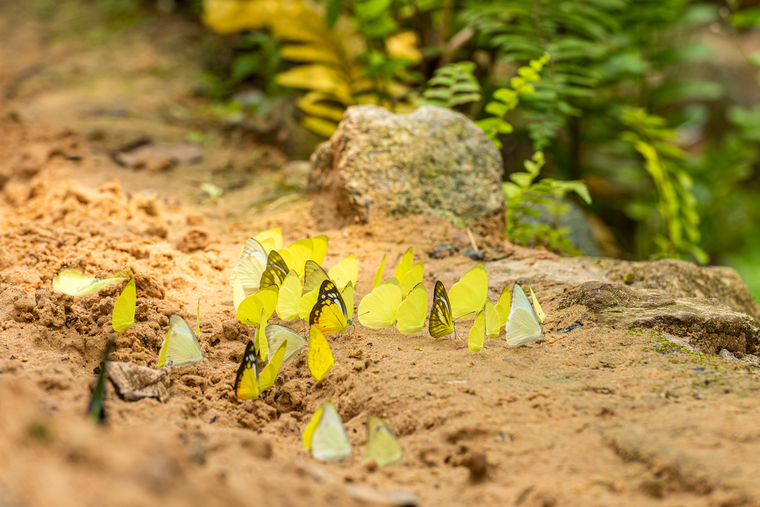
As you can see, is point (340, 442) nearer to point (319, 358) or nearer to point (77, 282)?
point (319, 358)

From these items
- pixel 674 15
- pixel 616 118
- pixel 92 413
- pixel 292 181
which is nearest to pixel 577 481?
pixel 92 413

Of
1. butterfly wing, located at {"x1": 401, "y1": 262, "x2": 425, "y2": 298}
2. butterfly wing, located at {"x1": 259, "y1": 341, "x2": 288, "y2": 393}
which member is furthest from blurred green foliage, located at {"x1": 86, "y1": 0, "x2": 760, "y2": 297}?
butterfly wing, located at {"x1": 259, "y1": 341, "x2": 288, "y2": 393}

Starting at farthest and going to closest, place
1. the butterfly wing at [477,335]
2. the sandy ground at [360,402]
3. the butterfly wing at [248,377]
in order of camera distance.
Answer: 1. the butterfly wing at [477,335]
2. the butterfly wing at [248,377]
3. the sandy ground at [360,402]

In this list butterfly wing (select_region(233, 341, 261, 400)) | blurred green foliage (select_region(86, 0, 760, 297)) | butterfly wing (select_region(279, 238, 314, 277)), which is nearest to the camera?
butterfly wing (select_region(233, 341, 261, 400))

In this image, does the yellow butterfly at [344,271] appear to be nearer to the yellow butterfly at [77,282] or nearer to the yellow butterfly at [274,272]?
the yellow butterfly at [274,272]

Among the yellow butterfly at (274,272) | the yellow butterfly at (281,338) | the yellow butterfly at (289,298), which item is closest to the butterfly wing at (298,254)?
the yellow butterfly at (274,272)

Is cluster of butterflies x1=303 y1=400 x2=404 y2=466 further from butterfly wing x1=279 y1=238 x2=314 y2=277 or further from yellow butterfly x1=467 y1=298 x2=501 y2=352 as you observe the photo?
butterfly wing x1=279 y1=238 x2=314 y2=277

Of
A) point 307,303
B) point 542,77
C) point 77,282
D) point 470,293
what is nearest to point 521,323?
point 470,293
